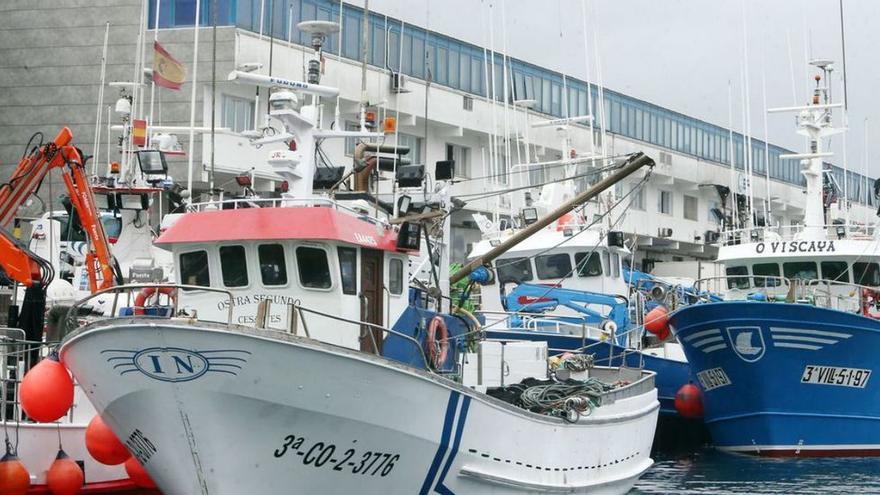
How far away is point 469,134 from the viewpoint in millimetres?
34812

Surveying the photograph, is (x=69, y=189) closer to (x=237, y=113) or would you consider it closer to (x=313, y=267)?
(x=313, y=267)

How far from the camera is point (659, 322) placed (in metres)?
21.5

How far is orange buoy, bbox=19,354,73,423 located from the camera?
1186cm

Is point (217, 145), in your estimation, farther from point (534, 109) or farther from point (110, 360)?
point (110, 360)

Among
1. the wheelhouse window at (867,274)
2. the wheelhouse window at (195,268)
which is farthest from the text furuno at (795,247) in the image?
the wheelhouse window at (195,268)

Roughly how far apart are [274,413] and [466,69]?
80.6 feet

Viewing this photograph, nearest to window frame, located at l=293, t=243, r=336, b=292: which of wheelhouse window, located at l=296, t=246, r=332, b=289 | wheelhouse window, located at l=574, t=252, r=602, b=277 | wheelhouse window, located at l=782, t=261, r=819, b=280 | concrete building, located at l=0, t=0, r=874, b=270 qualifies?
wheelhouse window, located at l=296, t=246, r=332, b=289

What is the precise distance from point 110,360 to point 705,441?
601 inches

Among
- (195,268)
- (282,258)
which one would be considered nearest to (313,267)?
(282,258)

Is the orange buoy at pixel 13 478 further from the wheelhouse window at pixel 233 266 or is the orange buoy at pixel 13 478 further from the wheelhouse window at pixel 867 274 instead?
the wheelhouse window at pixel 867 274

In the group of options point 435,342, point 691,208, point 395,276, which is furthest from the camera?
point 691,208

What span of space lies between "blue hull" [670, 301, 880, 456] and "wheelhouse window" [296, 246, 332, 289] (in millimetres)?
8799

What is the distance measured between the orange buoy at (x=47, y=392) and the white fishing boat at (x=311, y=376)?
25cm

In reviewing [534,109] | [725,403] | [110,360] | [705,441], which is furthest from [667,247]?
[110,360]
